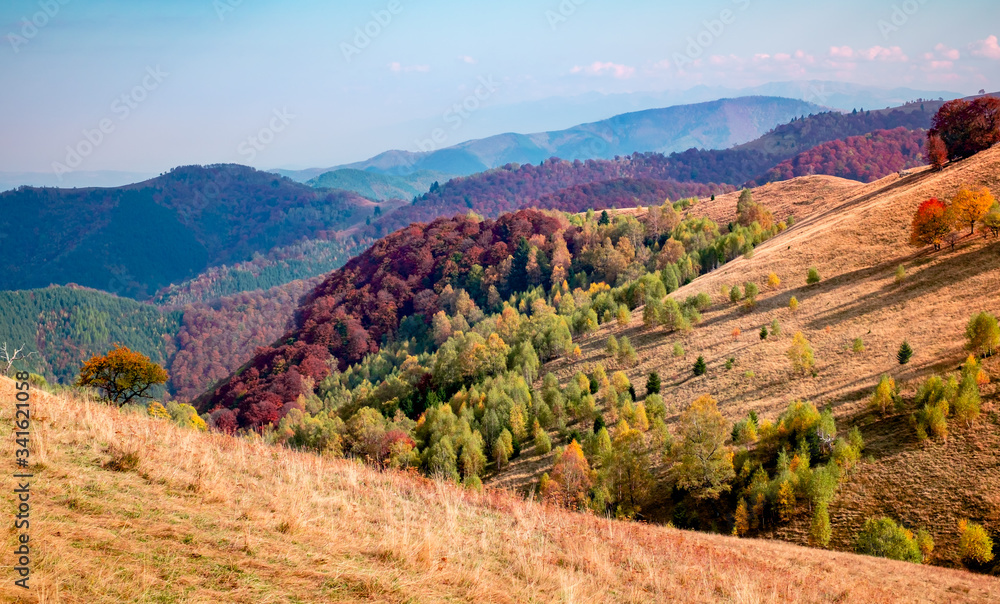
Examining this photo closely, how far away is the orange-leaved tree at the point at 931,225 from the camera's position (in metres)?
56.6

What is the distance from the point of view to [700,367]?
51.0 m

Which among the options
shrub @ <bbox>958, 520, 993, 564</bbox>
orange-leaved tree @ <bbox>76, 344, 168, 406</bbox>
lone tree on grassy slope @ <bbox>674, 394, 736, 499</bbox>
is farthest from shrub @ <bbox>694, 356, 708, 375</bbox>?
orange-leaved tree @ <bbox>76, 344, 168, 406</bbox>

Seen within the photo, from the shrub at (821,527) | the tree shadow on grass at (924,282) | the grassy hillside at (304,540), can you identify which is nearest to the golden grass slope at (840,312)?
the tree shadow on grass at (924,282)

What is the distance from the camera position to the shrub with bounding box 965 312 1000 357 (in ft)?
121

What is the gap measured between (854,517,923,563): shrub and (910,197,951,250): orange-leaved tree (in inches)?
1709

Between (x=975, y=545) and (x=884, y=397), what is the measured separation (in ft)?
43.2

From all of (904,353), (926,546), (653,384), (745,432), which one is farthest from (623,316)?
(926,546)

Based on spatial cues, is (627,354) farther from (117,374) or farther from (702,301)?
(117,374)

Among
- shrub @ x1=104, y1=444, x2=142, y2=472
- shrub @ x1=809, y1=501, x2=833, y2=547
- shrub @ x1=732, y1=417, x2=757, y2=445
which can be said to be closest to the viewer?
shrub @ x1=104, y1=444, x2=142, y2=472

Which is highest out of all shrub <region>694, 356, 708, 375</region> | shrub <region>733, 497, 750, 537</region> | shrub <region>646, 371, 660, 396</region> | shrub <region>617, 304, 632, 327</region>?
shrub <region>617, 304, 632, 327</region>

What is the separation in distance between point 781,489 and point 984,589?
46.6 feet

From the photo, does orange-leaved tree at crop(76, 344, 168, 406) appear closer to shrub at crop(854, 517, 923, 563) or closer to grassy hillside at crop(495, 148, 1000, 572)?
grassy hillside at crop(495, 148, 1000, 572)

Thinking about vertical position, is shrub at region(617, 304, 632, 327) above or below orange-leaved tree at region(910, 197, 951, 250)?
below

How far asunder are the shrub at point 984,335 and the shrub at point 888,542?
731 inches
